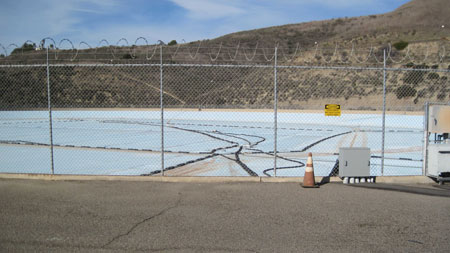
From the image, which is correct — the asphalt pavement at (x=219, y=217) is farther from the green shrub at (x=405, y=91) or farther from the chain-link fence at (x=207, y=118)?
the green shrub at (x=405, y=91)

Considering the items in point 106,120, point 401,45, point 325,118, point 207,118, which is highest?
point 401,45

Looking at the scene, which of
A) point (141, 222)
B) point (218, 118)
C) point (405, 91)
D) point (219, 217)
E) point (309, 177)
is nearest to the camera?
point (141, 222)

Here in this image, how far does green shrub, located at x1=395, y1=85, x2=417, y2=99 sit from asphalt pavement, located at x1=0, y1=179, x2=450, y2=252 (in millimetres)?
41051

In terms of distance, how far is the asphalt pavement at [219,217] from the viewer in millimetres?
5312

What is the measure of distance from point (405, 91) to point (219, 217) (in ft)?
150

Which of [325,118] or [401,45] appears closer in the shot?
[325,118]

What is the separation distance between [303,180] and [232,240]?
382cm

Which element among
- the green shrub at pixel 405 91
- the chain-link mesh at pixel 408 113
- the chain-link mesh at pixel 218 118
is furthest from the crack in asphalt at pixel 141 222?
the green shrub at pixel 405 91

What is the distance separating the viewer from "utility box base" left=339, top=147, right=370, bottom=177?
906 centimetres

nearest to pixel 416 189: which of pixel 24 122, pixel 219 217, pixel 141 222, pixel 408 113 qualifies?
pixel 219 217

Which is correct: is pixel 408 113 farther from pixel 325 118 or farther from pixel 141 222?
pixel 141 222

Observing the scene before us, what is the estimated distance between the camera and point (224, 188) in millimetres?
8461

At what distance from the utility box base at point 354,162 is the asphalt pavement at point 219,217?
1.37 feet

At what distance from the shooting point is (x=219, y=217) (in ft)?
21.2
